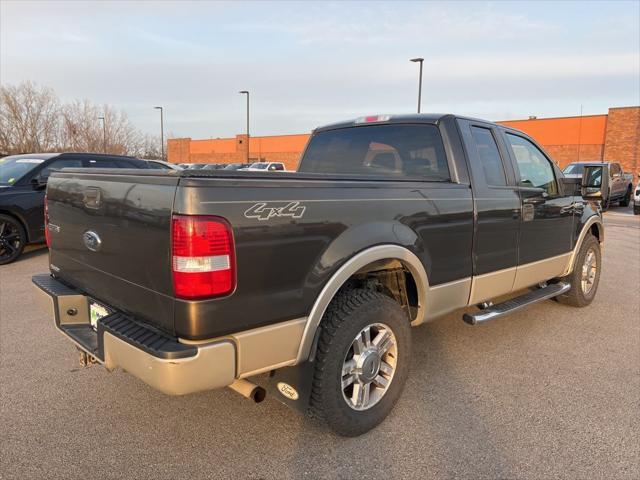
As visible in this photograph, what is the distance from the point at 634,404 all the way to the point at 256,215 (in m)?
2.98

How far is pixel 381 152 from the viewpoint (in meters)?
3.94

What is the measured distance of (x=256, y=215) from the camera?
7.15 ft

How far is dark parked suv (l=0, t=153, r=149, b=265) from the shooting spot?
7355mm

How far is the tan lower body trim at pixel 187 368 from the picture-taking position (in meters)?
2.05

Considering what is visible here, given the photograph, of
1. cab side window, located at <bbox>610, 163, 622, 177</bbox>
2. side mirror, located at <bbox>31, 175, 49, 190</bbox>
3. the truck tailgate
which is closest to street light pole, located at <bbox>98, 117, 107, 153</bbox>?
side mirror, located at <bbox>31, 175, 49, 190</bbox>

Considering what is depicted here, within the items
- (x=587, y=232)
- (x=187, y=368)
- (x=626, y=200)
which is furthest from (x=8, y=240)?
(x=626, y=200)

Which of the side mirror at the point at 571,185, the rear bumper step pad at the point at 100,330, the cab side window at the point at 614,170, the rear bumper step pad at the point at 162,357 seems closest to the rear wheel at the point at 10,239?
the rear bumper step pad at the point at 100,330

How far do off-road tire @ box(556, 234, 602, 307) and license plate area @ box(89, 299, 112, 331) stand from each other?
469 cm

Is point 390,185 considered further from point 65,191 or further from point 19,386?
point 19,386

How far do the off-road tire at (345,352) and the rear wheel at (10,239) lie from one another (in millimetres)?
6838

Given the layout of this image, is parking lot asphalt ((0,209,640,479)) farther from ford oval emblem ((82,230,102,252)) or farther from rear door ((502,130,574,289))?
ford oval emblem ((82,230,102,252))

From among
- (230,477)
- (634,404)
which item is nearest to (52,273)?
(230,477)

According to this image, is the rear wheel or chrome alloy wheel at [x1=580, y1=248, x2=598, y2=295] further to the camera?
the rear wheel

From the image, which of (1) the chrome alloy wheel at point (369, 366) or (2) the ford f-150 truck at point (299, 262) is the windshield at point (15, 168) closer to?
(2) the ford f-150 truck at point (299, 262)
